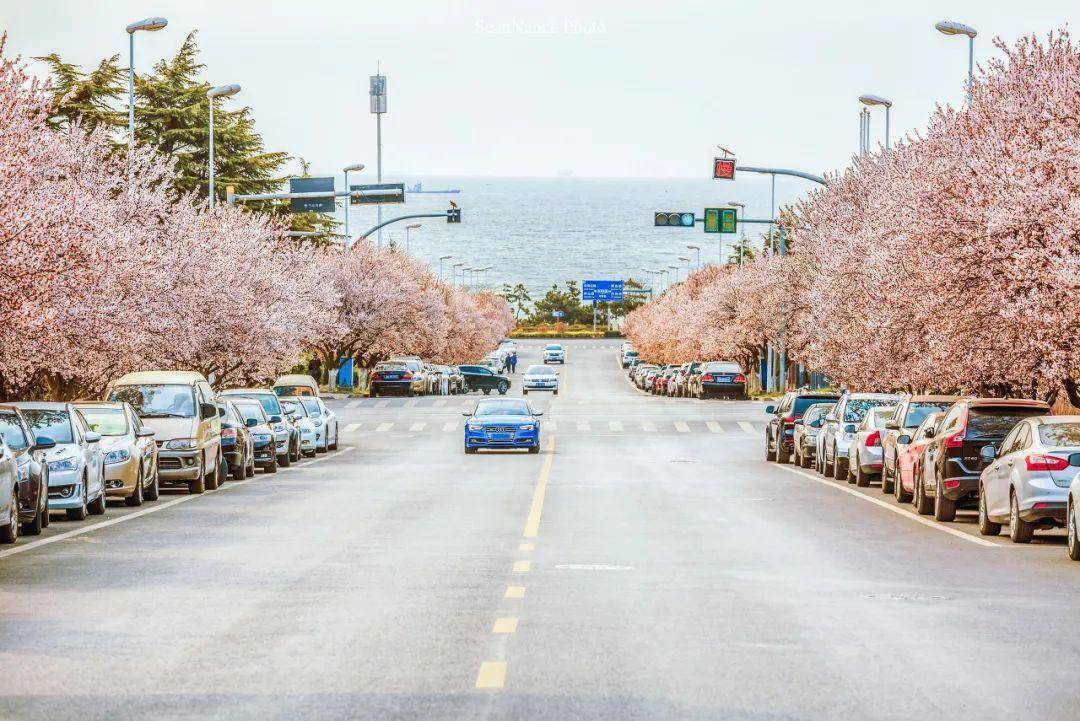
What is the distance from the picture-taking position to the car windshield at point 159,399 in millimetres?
29828

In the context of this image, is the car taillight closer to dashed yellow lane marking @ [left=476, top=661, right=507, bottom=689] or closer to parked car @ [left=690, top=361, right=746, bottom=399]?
dashed yellow lane marking @ [left=476, top=661, right=507, bottom=689]

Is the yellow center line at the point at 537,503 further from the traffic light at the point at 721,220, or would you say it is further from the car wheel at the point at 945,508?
the traffic light at the point at 721,220

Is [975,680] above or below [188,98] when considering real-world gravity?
below

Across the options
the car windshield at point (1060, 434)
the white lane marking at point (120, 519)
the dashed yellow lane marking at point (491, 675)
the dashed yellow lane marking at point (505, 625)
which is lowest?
the white lane marking at point (120, 519)

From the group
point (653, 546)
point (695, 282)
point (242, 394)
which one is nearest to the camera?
point (653, 546)

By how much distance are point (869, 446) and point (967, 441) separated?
8205mm

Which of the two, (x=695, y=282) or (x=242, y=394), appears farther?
(x=695, y=282)

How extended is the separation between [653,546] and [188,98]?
64.9 meters

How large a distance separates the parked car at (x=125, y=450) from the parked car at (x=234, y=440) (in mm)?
4849

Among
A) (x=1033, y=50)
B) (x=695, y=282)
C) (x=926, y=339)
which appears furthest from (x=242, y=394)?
(x=695, y=282)

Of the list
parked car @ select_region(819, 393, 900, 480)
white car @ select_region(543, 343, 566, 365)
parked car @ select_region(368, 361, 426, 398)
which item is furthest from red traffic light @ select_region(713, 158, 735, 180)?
white car @ select_region(543, 343, 566, 365)

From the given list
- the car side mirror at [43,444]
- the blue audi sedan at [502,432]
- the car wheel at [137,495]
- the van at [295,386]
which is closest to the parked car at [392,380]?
the van at [295,386]

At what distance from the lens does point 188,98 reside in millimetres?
80062

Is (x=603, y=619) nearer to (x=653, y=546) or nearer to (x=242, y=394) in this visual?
(x=653, y=546)
